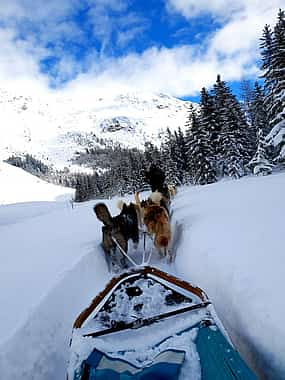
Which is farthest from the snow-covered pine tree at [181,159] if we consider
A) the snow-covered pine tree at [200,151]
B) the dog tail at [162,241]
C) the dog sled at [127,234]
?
the dog tail at [162,241]

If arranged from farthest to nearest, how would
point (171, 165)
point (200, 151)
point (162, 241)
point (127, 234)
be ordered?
point (171, 165), point (200, 151), point (127, 234), point (162, 241)

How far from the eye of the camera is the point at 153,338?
3.01m

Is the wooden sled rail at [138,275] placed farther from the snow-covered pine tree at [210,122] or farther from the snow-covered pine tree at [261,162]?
the snow-covered pine tree at [210,122]

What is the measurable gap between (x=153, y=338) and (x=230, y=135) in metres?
25.7

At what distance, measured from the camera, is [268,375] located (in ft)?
8.82

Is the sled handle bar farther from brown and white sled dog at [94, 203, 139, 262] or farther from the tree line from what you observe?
the tree line

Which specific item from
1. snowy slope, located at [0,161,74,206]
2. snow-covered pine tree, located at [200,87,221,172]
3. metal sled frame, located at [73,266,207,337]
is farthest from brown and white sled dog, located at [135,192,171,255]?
snowy slope, located at [0,161,74,206]

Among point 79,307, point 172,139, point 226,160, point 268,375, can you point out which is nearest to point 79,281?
point 79,307

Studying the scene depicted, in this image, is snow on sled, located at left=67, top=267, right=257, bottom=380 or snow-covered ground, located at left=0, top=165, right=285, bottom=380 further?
snow-covered ground, located at left=0, top=165, right=285, bottom=380

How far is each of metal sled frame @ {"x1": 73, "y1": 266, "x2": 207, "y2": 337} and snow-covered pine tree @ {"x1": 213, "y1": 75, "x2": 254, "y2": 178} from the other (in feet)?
80.3

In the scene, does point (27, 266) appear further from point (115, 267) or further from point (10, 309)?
point (10, 309)

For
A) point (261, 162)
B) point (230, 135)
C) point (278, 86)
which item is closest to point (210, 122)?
point (230, 135)

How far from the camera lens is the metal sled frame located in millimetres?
3201

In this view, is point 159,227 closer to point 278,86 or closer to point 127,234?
point 127,234
